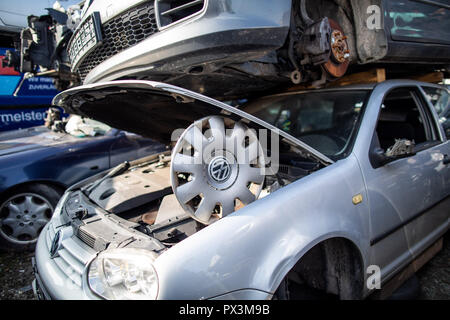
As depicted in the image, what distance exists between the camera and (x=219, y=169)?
4.94ft

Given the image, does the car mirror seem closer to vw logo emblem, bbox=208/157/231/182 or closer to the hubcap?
vw logo emblem, bbox=208/157/231/182

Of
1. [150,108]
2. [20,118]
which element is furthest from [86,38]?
[20,118]

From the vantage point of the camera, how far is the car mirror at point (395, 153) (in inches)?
67.9

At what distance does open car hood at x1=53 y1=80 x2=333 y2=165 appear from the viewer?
1402mm

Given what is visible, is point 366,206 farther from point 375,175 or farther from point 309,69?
point 309,69

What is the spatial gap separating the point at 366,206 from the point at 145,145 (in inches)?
119

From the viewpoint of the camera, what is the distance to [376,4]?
A: 2.33 metres

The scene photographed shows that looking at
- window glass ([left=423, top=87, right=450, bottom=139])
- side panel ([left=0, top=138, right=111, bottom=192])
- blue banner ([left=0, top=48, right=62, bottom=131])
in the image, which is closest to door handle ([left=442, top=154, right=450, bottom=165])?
window glass ([left=423, top=87, right=450, bottom=139])

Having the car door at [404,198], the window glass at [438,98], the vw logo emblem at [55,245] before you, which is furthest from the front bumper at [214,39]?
the window glass at [438,98]

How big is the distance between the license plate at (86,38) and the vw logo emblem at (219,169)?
4.39 ft

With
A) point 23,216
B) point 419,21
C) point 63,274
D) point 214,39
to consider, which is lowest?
point 23,216

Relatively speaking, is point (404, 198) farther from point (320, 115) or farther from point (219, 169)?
point (219, 169)

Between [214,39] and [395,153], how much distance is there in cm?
127

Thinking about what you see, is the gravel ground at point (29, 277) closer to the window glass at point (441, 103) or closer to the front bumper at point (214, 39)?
the window glass at point (441, 103)
